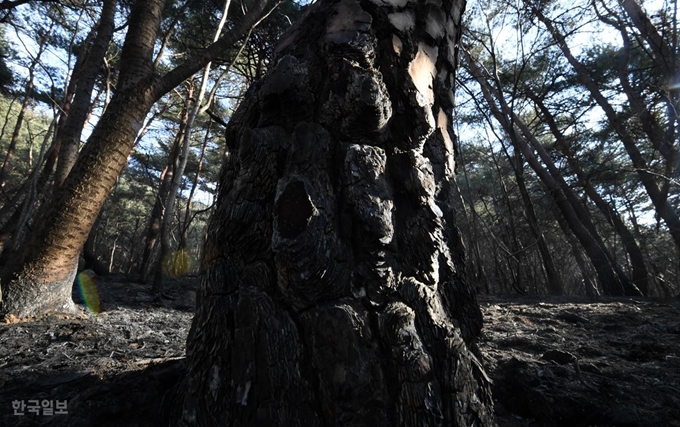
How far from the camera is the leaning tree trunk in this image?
0.82m

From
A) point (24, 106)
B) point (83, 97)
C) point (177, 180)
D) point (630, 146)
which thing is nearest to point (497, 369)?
point (177, 180)

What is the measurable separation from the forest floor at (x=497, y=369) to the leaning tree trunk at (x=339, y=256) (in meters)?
0.32

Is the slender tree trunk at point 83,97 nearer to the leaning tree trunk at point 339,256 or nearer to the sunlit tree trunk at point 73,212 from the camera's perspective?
the sunlit tree trunk at point 73,212

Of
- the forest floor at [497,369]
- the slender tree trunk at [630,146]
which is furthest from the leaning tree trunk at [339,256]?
the slender tree trunk at [630,146]

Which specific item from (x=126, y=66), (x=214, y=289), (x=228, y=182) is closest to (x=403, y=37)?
(x=228, y=182)

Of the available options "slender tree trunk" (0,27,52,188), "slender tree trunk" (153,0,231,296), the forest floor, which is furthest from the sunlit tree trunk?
"slender tree trunk" (0,27,52,188)

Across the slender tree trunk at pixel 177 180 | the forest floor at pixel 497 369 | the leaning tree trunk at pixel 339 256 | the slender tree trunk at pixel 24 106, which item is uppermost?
the slender tree trunk at pixel 24 106

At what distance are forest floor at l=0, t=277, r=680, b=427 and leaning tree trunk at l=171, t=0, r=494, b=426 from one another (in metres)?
0.32

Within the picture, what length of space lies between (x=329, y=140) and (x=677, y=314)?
4.19 meters

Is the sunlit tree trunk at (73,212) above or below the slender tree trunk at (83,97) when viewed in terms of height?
below

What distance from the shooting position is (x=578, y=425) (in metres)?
1.10

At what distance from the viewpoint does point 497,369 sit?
4.93 ft

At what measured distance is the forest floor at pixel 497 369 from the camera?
3.51 ft

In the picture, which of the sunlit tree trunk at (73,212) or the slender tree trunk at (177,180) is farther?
the slender tree trunk at (177,180)
